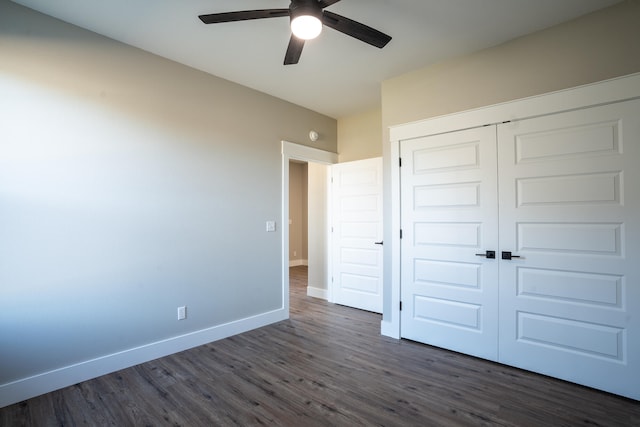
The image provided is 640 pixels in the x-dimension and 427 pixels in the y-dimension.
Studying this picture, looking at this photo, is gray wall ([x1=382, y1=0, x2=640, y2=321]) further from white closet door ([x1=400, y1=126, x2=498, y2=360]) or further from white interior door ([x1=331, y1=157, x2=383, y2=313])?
white interior door ([x1=331, y1=157, x2=383, y2=313])

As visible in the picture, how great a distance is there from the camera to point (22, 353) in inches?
89.6

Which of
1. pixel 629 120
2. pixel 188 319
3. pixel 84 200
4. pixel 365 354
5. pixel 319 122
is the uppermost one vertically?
pixel 319 122

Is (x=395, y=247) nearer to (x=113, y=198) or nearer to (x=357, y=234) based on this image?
(x=357, y=234)

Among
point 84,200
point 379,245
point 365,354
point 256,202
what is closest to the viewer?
point 84,200

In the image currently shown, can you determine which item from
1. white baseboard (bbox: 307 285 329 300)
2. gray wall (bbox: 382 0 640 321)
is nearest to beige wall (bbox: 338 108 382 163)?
gray wall (bbox: 382 0 640 321)

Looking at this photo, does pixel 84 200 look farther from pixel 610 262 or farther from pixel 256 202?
pixel 610 262

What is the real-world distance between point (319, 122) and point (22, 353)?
3952 mm

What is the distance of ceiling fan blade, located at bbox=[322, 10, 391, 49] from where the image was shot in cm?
195

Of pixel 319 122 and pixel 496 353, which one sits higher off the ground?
pixel 319 122

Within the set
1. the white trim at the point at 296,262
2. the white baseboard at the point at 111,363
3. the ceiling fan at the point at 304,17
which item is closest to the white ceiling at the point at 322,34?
the ceiling fan at the point at 304,17

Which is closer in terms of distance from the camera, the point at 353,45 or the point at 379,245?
the point at 353,45

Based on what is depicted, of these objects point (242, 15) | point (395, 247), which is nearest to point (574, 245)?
point (395, 247)

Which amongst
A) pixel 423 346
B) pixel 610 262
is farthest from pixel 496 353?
pixel 610 262

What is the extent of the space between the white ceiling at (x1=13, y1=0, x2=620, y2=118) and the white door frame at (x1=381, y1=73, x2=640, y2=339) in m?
0.58
